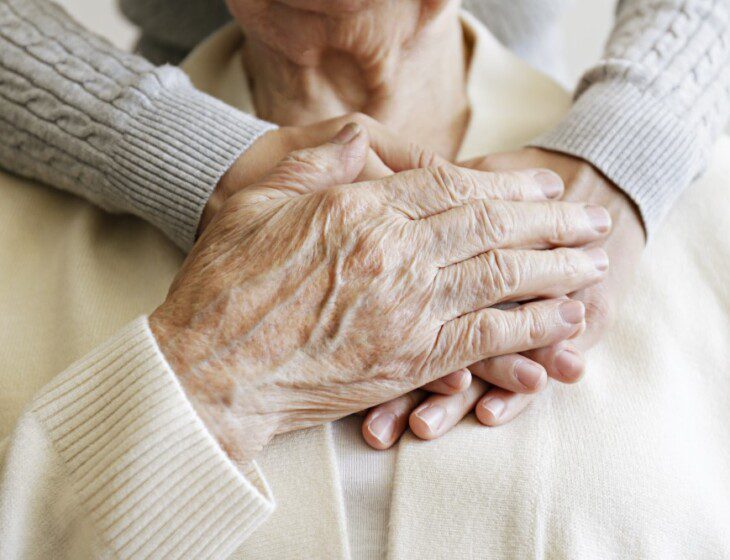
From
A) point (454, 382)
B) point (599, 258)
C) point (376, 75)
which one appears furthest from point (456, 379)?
point (376, 75)

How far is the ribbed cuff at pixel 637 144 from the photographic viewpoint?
90cm

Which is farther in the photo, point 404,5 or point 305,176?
point 404,5

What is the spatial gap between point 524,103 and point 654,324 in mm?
379

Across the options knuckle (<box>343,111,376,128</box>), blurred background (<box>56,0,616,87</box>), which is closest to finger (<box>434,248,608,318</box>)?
knuckle (<box>343,111,376,128</box>)

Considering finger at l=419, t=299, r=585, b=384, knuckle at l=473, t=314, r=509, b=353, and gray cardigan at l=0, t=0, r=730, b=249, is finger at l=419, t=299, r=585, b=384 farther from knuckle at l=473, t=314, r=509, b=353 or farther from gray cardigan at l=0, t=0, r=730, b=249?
gray cardigan at l=0, t=0, r=730, b=249

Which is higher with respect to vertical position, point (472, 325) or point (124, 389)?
point (472, 325)

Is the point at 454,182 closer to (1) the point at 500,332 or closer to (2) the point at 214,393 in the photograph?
(1) the point at 500,332

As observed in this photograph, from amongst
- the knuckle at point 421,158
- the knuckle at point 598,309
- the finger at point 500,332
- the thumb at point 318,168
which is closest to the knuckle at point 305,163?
the thumb at point 318,168

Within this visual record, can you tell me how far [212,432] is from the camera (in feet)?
2.24

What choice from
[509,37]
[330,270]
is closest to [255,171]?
[330,270]

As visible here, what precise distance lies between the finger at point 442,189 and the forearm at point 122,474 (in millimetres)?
268

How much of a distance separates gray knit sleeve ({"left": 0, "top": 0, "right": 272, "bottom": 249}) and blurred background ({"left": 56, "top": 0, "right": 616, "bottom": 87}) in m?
1.26

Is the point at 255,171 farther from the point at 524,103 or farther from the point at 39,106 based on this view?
the point at 524,103

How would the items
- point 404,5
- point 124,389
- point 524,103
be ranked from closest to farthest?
point 124,389 → point 404,5 → point 524,103
